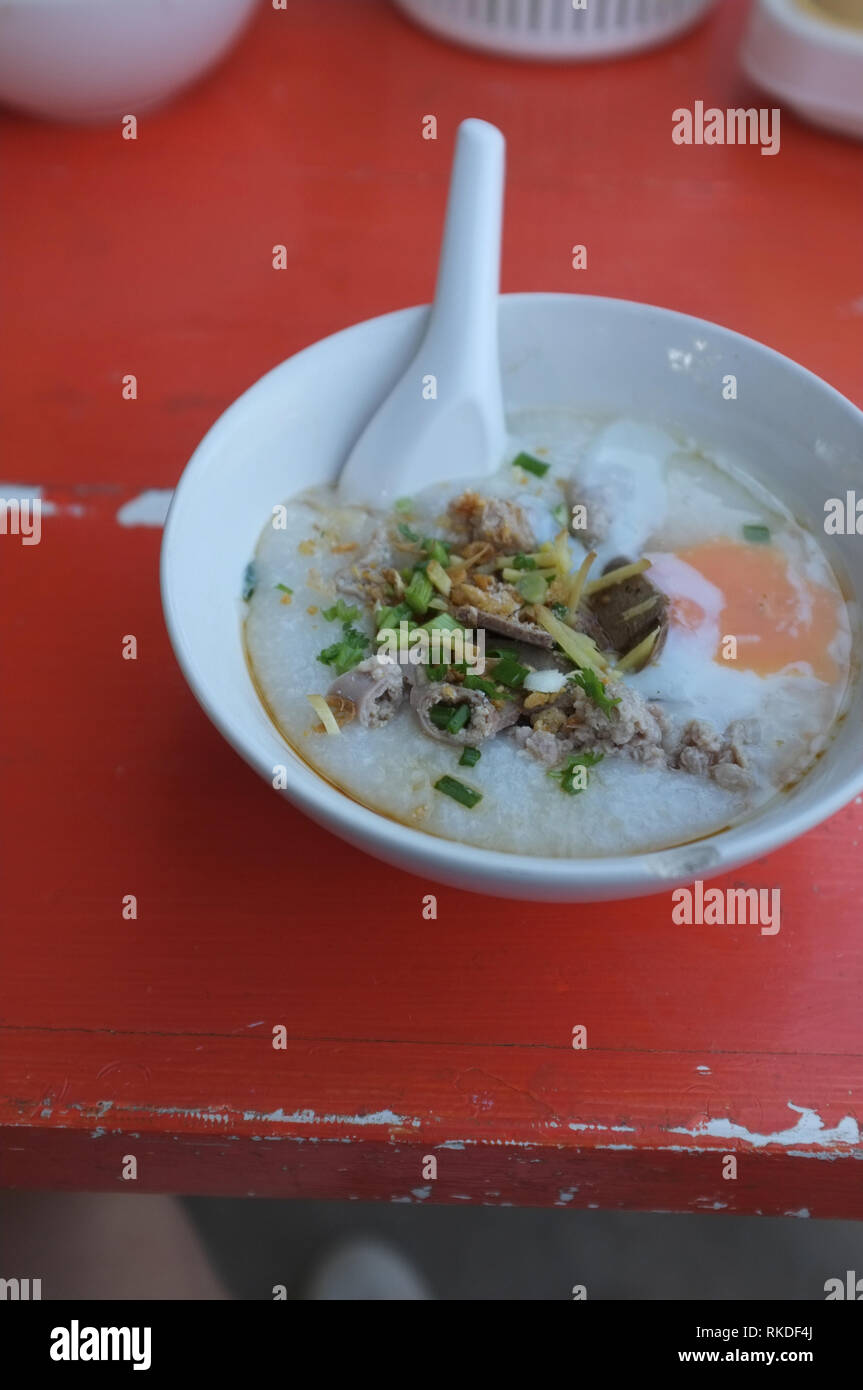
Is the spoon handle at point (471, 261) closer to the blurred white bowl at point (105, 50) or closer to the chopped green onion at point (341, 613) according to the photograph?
the chopped green onion at point (341, 613)

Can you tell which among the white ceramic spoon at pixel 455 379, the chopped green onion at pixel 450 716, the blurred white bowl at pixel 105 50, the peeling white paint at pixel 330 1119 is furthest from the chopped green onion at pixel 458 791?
the blurred white bowl at pixel 105 50

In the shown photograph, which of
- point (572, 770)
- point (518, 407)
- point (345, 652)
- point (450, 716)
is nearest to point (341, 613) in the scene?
point (345, 652)

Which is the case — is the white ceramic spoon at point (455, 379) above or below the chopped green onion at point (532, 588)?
above

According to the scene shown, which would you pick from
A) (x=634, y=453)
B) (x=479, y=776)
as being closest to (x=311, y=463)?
(x=634, y=453)

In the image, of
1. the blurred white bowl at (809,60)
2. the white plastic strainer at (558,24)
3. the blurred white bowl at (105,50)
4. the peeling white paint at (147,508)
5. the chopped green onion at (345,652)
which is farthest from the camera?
the white plastic strainer at (558,24)

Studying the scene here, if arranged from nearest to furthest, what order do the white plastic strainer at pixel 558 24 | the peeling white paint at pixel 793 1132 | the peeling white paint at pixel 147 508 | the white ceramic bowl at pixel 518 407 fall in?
the white ceramic bowl at pixel 518 407
the peeling white paint at pixel 793 1132
the peeling white paint at pixel 147 508
the white plastic strainer at pixel 558 24
